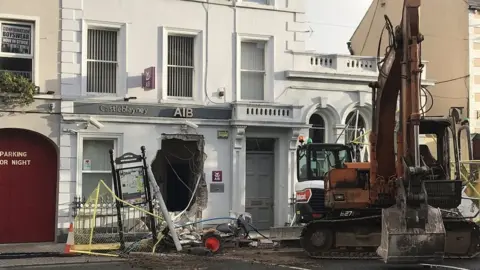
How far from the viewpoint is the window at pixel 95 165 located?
53.9ft

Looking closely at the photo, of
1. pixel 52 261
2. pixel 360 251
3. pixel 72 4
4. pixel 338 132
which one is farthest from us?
pixel 338 132

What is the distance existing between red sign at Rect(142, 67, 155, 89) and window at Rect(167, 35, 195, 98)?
79 cm

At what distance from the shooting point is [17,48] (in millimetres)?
15883

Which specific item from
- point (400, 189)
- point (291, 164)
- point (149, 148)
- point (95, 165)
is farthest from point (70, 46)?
point (400, 189)

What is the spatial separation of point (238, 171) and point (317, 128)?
3.27 metres

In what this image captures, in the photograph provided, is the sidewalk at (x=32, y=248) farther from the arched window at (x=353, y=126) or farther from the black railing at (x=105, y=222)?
the arched window at (x=353, y=126)

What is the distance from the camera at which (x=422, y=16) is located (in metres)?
24.3

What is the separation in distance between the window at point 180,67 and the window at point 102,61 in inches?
63.0

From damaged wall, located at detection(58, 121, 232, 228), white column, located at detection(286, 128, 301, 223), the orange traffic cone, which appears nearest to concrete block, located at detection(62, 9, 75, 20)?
damaged wall, located at detection(58, 121, 232, 228)

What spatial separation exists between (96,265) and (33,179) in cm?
494

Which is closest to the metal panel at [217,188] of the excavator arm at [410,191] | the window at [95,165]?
the window at [95,165]

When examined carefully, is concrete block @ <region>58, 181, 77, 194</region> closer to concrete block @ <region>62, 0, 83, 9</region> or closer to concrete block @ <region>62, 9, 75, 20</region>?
concrete block @ <region>62, 9, 75, 20</region>

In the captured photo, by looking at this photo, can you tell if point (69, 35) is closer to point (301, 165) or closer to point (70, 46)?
point (70, 46)

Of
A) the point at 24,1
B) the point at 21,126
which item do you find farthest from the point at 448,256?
the point at 24,1
